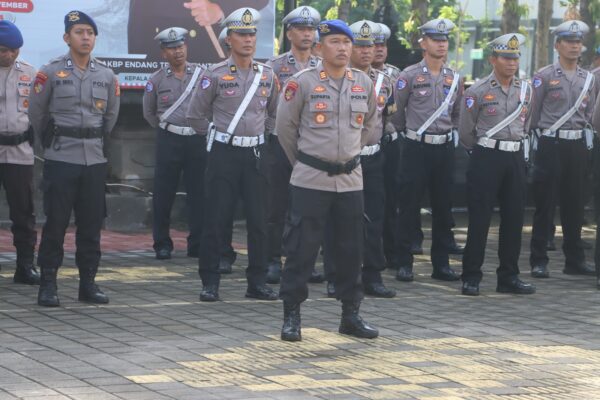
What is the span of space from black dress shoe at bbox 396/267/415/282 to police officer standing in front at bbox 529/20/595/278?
3.88ft

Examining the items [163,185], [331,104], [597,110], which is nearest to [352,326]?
[331,104]

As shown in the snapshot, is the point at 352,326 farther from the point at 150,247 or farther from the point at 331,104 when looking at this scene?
the point at 150,247

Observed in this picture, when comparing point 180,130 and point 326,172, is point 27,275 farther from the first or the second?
point 326,172

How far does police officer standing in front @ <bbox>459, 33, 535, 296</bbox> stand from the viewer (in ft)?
35.0

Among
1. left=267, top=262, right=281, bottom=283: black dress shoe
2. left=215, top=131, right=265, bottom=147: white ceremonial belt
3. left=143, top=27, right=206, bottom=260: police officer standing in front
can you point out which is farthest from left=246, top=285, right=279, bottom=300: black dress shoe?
left=143, top=27, right=206, bottom=260: police officer standing in front

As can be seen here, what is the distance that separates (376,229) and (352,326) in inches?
67.8

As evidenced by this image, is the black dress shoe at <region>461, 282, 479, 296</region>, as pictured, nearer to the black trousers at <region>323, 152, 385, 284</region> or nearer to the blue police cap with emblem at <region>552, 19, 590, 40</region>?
the black trousers at <region>323, 152, 385, 284</region>

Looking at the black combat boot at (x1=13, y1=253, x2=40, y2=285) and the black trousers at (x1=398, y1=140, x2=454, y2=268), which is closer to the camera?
the black combat boot at (x1=13, y1=253, x2=40, y2=285)

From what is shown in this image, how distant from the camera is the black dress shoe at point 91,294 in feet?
32.0

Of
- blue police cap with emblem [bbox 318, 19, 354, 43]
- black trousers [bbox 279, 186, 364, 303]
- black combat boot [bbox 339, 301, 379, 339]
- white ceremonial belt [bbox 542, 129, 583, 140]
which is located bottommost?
black combat boot [bbox 339, 301, 379, 339]

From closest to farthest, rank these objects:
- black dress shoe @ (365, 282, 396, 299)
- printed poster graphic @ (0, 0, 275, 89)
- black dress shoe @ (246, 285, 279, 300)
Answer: black dress shoe @ (246, 285, 279, 300) < black dress shoe @ (365, 282, 396, 299) < printed poster graphic @ (0, 0, 275, 89)

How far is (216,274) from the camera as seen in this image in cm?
1005

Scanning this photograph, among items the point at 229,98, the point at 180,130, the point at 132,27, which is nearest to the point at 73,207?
the point at 229,98

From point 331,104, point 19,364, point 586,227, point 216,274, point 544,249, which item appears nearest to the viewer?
point 19,364
